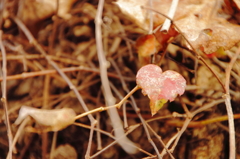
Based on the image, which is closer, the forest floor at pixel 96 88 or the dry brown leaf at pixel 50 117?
the dry brown leaf at pixel 50 117

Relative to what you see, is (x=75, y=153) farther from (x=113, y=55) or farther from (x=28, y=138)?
(x=113, y=55)

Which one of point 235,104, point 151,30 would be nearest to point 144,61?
point 151,30

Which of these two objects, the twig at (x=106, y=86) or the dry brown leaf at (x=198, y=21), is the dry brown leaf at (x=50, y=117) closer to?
the twig at (x=106, y=86)

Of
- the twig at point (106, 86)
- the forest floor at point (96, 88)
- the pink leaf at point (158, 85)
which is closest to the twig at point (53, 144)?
the forest floor at point (96, 88)

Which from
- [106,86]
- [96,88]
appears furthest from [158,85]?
[96,88]

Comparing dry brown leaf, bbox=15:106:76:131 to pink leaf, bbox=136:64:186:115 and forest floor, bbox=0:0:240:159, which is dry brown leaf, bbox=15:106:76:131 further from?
pink leaf, bbox=136:64:186:115

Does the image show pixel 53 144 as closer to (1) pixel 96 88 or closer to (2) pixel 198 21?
(1) pixel 96 88
